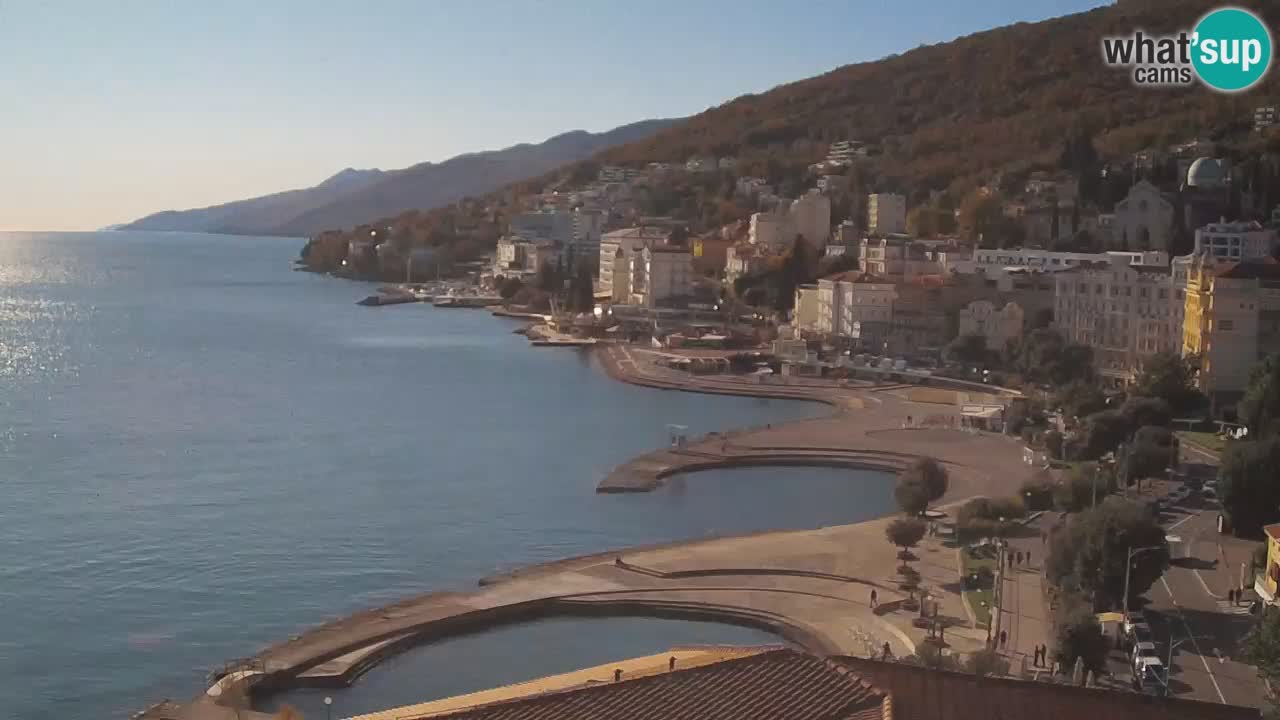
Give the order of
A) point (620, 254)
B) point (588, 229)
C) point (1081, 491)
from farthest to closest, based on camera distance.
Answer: point (588, 229) → point (620, 254) → point (1081, 491)

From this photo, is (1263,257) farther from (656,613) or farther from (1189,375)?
(656,613)

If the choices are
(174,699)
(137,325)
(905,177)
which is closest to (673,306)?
(905,177)

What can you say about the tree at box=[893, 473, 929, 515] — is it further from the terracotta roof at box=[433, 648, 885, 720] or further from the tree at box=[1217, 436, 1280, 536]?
the terracotta roof at box=[433, 648, 885, 720]

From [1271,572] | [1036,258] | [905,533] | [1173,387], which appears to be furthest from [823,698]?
[1036,258]

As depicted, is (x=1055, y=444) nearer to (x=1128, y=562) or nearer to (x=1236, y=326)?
(x=1236, y=326)

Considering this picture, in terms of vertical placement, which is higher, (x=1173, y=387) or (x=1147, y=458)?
(x=1173, y=387)

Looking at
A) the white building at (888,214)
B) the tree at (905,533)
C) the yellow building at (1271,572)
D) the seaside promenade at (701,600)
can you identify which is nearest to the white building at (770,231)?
the white building at (888,214)

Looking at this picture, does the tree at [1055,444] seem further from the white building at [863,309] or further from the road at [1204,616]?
the white building at [863,309]
